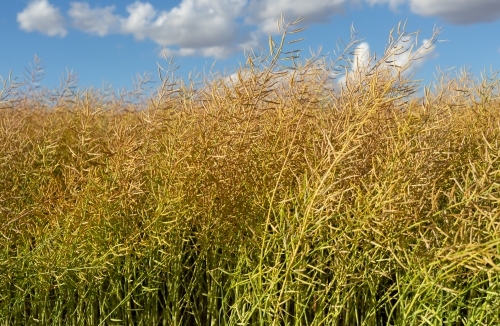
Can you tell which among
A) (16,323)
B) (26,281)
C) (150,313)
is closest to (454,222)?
(150,313)

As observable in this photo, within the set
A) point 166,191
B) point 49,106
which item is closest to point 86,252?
point 166,191

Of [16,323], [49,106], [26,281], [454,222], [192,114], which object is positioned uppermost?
[49,106]

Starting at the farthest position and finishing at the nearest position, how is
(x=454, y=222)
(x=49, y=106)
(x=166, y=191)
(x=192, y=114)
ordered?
(x=49, y=106) → (x=192, y=114) → (x=166, y=191) → (x=454, y=222)

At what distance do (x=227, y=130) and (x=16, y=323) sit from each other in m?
1.29

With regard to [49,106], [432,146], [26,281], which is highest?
[49,106]

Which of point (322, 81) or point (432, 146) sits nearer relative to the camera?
point (432, 146)

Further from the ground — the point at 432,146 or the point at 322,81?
the point at 322,81

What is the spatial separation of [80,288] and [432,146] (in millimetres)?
1533

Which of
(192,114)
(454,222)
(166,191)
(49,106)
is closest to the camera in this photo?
(454,222)

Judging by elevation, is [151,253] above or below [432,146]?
below

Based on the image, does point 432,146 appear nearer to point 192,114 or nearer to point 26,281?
point 192,114

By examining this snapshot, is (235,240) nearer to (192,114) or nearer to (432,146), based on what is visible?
(192,114)

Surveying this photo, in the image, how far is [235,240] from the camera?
260 cm

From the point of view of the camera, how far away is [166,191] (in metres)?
2.50
